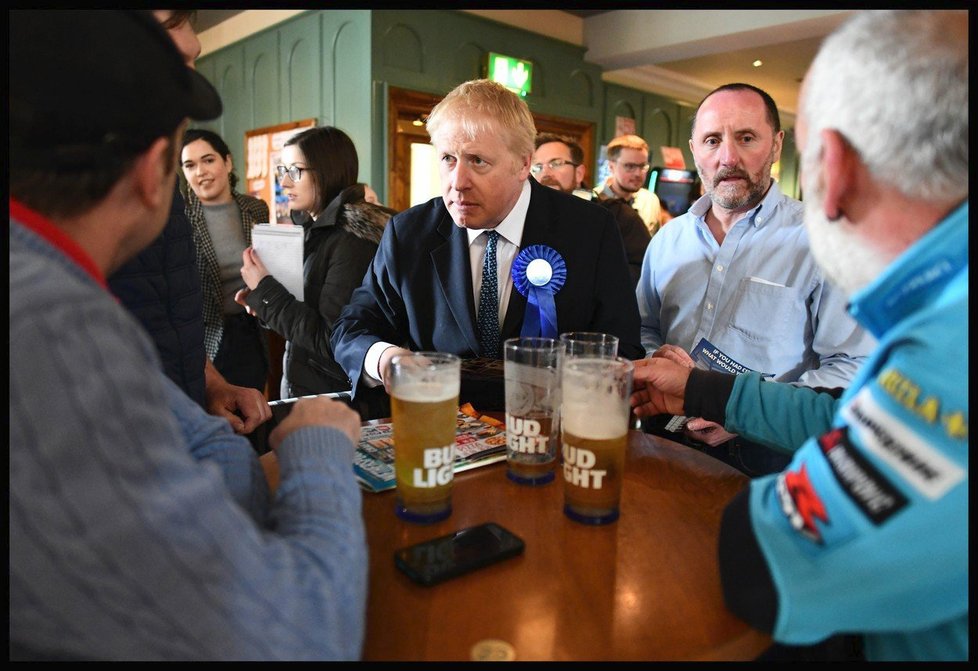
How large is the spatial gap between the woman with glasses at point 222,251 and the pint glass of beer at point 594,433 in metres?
2.15

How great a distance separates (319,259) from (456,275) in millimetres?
788

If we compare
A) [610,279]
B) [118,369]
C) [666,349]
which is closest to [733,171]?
[610,279]

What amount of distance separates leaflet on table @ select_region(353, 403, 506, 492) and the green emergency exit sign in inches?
205

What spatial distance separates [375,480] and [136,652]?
1.99 ft

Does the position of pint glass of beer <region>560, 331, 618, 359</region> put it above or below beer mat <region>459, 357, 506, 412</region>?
above

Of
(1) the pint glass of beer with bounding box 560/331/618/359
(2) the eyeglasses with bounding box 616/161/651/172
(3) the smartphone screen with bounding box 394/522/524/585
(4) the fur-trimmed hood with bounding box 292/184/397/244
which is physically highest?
(2) the eyeglasses with bounding box 616/161/651/172

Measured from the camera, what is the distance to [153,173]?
706 millimetres

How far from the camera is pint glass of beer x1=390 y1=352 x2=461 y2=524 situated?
38.7 inches

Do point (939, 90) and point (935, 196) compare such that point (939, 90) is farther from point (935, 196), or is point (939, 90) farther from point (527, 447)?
point (527, 447)

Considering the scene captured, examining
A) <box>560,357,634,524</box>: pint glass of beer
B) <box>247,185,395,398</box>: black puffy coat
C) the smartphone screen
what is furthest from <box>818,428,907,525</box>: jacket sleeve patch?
<box>247,185,395,398</box>: black puffy coat

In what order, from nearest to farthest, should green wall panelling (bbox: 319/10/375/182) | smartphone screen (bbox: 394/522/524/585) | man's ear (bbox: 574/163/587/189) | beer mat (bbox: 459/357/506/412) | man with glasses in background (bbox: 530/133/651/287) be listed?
smartphone screen (bbox: 394/522/524/585) < beer mat (bbox: 459/357/506/412) < man with glasses in background (bbox: 530/133/651/287) < man's ear (bbox: 574/163/587/189) < green wall panelling (bbox: 319/10/375/182)

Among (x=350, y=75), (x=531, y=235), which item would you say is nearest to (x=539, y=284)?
(x=531, y=235)

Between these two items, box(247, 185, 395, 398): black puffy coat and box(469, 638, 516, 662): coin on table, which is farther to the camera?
box(247, 185, 395, 398): black puffy coat

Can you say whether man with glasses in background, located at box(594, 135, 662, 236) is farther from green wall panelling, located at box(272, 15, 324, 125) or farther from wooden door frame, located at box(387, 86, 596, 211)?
green wall panelling, located at box(272, 15, 324, 125)
